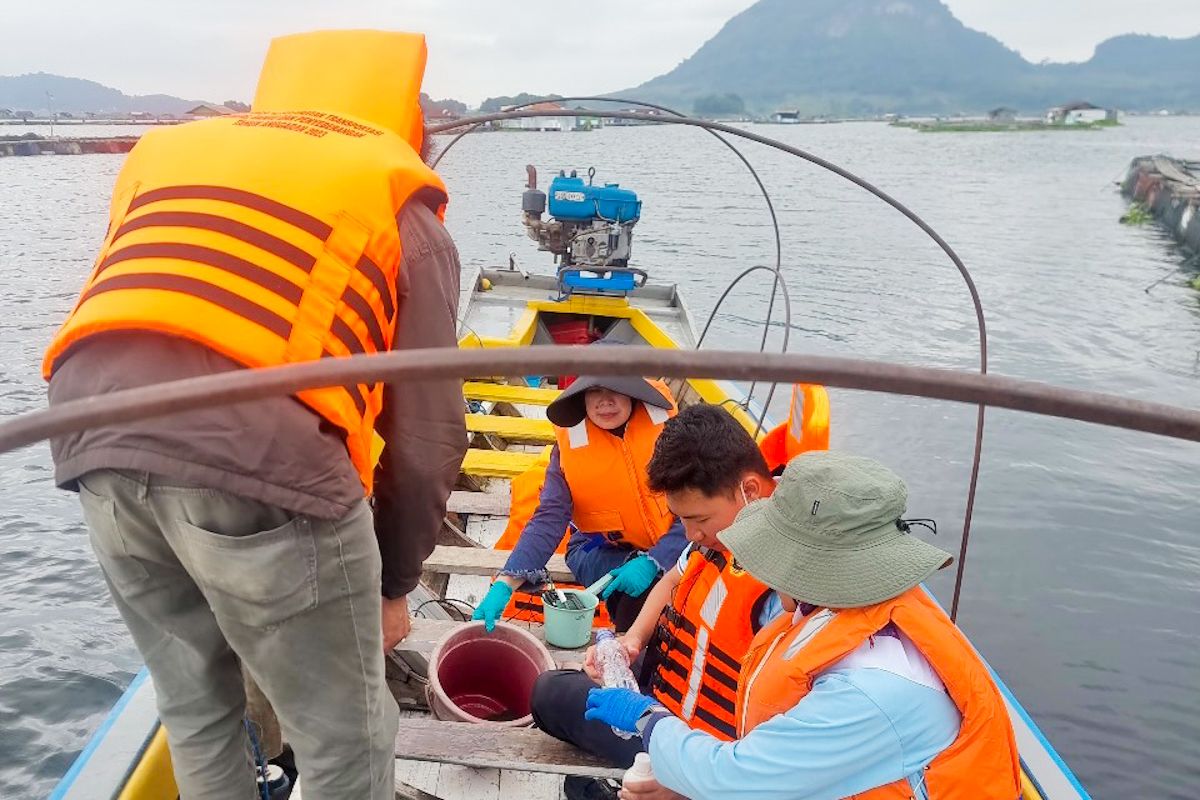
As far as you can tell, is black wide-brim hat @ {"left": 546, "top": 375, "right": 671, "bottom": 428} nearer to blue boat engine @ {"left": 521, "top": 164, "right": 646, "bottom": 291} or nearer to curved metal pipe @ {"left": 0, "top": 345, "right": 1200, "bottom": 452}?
curved metal pipe @ {"left": 0, "top": 345, "right": 1200, "bottom": 452}

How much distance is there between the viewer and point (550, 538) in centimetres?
348

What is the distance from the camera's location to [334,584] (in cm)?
153

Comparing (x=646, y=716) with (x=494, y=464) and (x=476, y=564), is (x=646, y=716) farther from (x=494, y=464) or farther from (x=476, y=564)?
(x=494, y=464)

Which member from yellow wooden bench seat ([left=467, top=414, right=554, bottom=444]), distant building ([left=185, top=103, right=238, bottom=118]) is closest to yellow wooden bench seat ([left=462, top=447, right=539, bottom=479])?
yellow wooden bench seat ([left=467, top=414, right=554, bottom=444])

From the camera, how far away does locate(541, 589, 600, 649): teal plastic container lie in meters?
2.94

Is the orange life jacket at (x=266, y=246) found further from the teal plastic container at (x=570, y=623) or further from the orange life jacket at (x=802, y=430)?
the orange life jacket at (x=802, y=430)

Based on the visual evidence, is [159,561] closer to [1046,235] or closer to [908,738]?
[908,738]

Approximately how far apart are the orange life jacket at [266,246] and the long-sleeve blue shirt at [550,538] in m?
1.75

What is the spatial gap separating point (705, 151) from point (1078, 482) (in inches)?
1971

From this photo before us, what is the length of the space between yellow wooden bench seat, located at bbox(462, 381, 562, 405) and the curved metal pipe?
556cm

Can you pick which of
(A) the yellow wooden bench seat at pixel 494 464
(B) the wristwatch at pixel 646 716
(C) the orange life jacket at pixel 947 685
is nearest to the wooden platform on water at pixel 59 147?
(A) the yellow wooden bench seat at pixel 494 464

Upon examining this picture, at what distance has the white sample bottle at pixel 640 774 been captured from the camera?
211 cm

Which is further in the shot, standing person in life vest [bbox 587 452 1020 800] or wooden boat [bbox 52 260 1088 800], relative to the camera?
wooden boat [bbox 52 260 1088 800]

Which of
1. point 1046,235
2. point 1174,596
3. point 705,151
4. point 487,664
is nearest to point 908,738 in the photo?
point 487,664
